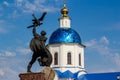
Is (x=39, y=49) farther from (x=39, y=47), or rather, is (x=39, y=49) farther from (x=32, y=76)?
(x=32, y=76)

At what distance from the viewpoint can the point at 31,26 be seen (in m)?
12.2

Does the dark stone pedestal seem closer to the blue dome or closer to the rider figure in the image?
the rider figure

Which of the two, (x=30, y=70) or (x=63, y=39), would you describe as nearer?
(x=30, y=70)

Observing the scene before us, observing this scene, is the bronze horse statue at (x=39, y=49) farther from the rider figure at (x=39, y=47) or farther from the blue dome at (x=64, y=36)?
the blue dome at (x=64, y=36)

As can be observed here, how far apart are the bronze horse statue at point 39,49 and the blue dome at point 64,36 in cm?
2980

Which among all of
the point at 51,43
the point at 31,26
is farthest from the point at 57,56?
the point at 31,26

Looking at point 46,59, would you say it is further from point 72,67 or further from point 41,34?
point 72,67

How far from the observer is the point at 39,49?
11859 millimetres

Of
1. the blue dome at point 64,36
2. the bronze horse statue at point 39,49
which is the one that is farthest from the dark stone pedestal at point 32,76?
the blue dome at point 64,36

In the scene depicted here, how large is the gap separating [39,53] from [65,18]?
31.7m

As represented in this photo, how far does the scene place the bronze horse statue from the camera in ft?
38.9

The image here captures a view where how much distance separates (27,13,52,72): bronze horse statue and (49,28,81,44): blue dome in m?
29.8

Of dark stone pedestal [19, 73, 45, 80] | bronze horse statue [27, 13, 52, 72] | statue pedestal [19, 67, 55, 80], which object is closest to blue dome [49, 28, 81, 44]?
bronze horse statue [27, 13, 52, 72]

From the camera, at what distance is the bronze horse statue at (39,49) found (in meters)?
11.8
